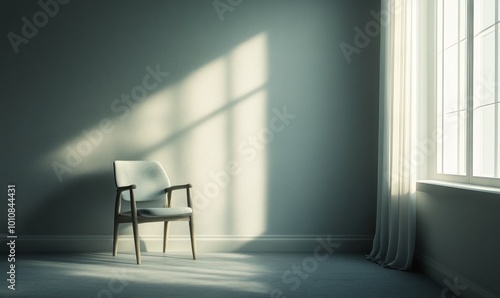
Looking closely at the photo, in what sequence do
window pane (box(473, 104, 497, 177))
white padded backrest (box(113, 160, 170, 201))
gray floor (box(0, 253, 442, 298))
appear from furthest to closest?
white padded backrest (box(113, 160, 170, 201)) < gray floor (box(0, 253, 442, 298)) < window pane (box(473, 104, 497, 177))

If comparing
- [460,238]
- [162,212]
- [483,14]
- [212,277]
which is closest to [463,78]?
[483,14]

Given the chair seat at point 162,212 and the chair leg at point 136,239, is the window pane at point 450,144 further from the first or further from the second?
the chair leg at point 136,239

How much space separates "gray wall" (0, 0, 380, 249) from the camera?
451cm

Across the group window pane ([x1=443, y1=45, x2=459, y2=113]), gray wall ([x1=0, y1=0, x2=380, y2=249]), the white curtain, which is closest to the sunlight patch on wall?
gray wall ([x1=0, y1=0, x2=380, y2=249])

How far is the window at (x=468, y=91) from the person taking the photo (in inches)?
113

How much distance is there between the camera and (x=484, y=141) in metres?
2.95

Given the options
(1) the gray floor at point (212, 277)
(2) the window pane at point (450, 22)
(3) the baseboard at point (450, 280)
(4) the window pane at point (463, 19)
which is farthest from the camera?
(2) the window pane at point (450, 22)

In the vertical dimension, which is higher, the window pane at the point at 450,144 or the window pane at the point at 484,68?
the window pane at the point at 484,68

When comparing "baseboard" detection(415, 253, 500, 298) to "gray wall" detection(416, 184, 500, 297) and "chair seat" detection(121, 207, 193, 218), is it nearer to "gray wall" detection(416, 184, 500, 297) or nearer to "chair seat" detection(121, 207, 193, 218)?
"gray wall" detection(416, 184, 500, 297)

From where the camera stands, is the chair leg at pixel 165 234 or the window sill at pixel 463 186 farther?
the chair leg at pixel 165 234

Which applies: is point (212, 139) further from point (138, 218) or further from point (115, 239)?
point (115, 239)

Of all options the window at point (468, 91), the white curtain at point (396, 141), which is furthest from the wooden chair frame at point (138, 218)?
the window at point (468, 91)

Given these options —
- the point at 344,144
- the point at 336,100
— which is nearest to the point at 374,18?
the point at 336,100

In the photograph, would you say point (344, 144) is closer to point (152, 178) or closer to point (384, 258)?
point (384, 258)
